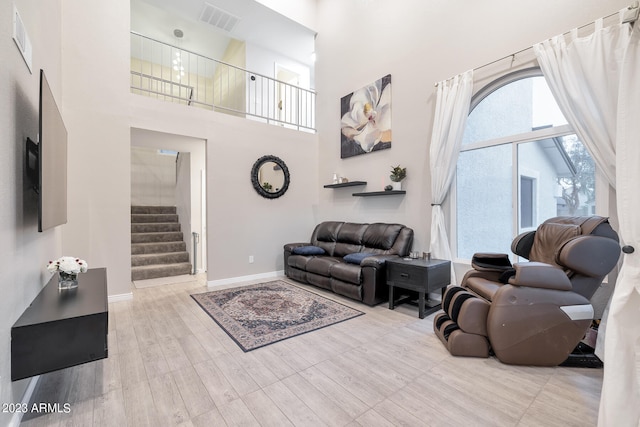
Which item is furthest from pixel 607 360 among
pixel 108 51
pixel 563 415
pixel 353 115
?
pixel 108 51

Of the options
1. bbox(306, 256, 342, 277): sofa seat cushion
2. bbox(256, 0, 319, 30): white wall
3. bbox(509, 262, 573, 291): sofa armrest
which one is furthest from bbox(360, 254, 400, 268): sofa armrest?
bbox(256, 0, 319, 30): white wall

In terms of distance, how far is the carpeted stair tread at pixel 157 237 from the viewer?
18.3ft

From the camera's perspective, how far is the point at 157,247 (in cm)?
555

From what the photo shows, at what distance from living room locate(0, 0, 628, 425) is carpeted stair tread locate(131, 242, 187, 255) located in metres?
1.80

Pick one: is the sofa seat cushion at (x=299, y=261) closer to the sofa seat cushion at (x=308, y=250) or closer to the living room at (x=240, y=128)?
the sofa seat cushion at (x=308, y=250)

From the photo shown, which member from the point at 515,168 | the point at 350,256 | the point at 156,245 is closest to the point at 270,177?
the point at 350,256

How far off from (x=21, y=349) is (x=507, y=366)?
3.18 metres

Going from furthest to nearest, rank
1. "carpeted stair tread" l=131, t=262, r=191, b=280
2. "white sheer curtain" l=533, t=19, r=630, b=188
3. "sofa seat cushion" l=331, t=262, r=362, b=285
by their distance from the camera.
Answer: "carpeted stair tread" l=131, t=262, r=191, b=280
"sofa seat cushion" l=331, t=262, r=362, b=285
"white sheer curtain" l=533, t=19, r=630, b=188

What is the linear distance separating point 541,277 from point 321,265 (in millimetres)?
2590

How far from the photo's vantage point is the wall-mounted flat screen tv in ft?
5.67

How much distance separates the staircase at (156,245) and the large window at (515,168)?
492cm

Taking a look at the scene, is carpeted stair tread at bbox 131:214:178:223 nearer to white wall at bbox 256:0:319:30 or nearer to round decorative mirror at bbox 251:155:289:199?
round decorative mirror at bbox 251:155:289:199

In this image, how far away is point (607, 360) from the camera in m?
1.33

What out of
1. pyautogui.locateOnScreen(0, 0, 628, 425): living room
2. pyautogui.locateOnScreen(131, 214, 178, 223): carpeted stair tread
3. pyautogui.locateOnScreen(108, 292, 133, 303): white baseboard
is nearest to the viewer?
pyautogui.locateOnScreen(0, 0, 628, 425): living room
